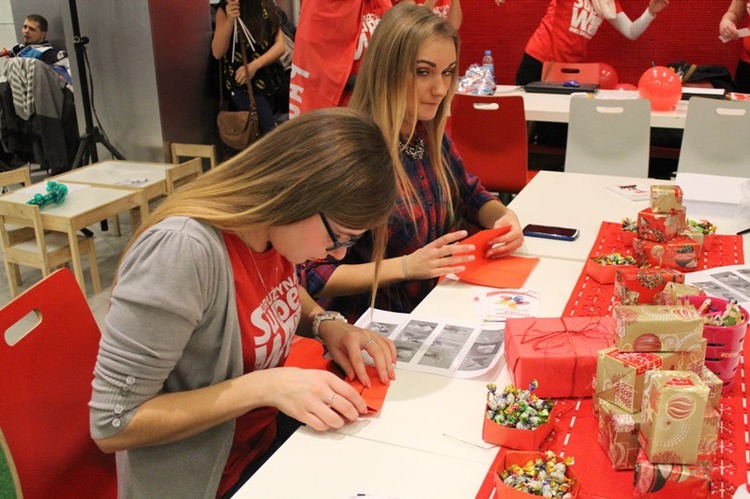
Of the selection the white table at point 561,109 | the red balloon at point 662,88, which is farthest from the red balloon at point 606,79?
the red balloon at point 662,88

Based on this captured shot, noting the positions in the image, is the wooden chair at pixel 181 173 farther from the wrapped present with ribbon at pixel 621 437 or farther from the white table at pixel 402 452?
the wrapped present with ribbon at pixel 621 437

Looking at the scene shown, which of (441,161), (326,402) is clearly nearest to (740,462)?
(326,402)

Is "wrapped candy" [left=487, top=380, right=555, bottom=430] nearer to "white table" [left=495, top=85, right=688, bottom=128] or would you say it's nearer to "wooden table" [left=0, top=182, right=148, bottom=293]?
"wooden table" [left=0, top=182, right=148, bottom=293]

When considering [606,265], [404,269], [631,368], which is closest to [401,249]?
[404,269]

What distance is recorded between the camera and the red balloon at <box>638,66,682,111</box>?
372 cm

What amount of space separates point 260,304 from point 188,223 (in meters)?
0.23

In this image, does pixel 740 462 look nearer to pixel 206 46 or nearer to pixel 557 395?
pixel 557 395

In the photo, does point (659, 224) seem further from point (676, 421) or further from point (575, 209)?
point (676, 421)

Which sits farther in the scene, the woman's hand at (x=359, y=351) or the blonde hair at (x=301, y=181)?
the woman's hand at (x=359, y=351)

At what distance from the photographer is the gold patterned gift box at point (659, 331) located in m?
1.06

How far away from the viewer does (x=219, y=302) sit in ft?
3.83

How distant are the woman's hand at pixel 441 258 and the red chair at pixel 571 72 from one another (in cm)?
324

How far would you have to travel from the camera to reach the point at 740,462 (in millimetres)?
1017

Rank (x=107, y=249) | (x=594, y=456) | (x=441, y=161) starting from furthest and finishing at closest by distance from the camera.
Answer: (x=107, y=249), (x=441, y=161), (x=594, y=456)
